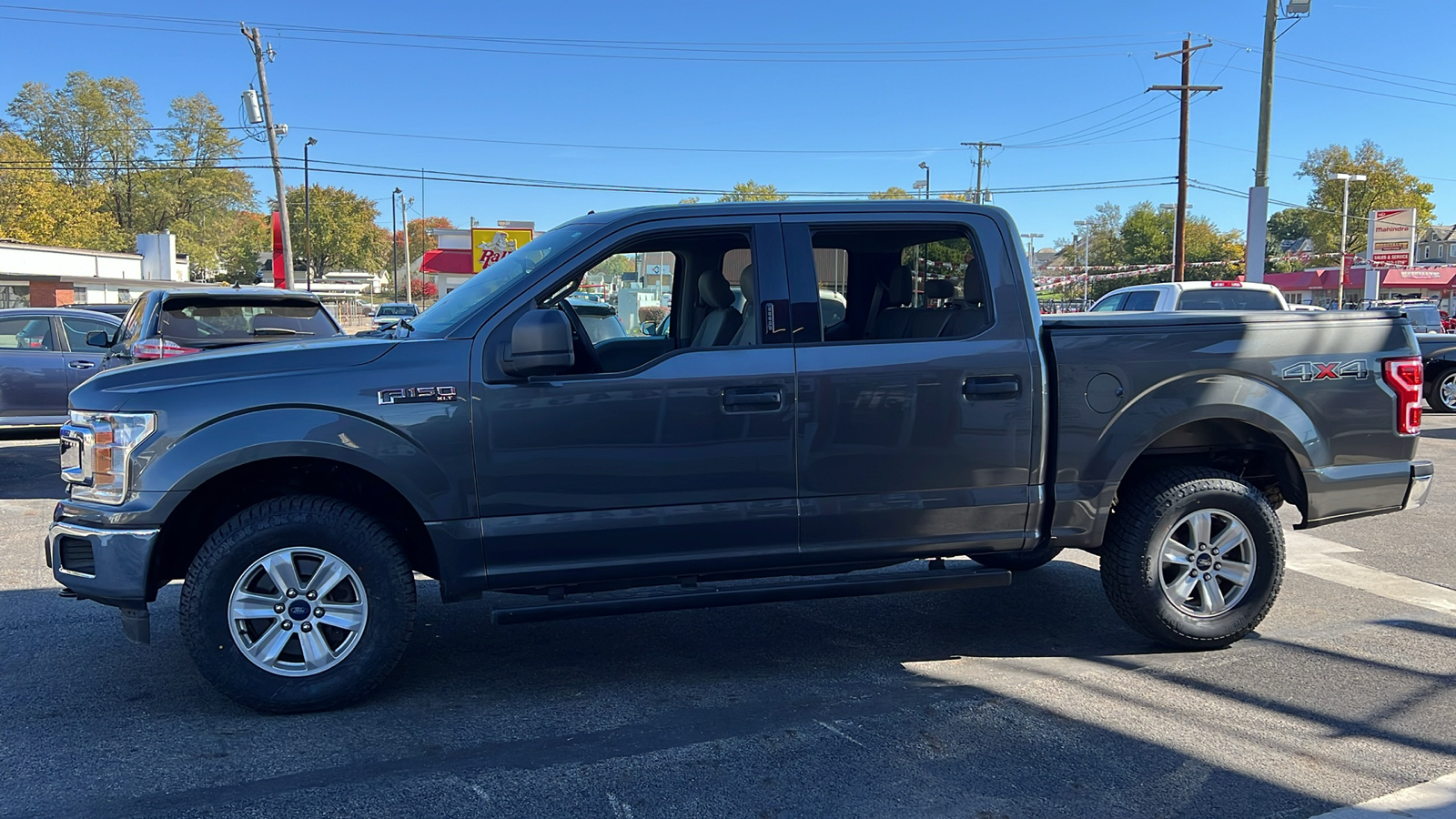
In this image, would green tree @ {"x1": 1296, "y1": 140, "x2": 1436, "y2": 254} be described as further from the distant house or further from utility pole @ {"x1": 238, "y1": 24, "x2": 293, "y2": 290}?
utility pole @ {"x1": 238, "y1": 24, "x2": 293, "y2": 290}

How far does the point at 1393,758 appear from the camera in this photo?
3676 millimetres

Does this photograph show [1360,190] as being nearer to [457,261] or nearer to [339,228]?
[457,261]

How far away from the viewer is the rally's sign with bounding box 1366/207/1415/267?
147ft

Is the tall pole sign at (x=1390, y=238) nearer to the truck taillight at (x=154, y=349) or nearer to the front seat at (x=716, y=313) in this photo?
the front seat at (x=716, y=313)

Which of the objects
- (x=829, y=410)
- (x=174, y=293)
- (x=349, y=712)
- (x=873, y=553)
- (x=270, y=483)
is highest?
(x=174, y=293)

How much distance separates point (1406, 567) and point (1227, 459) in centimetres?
220

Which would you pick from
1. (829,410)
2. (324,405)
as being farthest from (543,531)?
(829,410)

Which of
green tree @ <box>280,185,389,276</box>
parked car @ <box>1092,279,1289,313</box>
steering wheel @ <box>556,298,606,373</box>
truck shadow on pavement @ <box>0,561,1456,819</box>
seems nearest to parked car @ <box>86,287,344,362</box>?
truck shadow on pavement @ <box>0,561,1456,819</box>

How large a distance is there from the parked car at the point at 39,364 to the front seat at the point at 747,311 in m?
9.71

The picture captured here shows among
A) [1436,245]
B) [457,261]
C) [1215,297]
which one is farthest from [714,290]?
[1436,245]

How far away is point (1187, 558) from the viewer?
4.80 meters

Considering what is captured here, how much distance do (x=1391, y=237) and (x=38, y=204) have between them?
73.9 m

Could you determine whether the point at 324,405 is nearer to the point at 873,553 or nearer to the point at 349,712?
the point at 349,712

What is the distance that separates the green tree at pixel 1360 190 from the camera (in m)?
75.6
